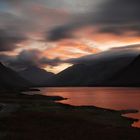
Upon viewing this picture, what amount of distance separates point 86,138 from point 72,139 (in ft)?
6.38

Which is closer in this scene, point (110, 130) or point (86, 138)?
point (86, 138)

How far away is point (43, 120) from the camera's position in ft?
Result: 170

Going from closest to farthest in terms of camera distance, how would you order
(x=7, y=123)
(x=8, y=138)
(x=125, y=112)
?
(x=8, y=138), (x=7, y=123), (x=125, y=112)

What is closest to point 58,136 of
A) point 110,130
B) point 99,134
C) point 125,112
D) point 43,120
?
point 99,134

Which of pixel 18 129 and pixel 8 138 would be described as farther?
pixel 18 129

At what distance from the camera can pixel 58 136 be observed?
3706 cm

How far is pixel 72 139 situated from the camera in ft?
115

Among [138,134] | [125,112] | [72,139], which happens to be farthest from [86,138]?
[125,112]

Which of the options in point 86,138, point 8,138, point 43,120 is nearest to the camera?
point 8,138

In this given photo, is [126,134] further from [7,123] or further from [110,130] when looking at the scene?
[7,123]

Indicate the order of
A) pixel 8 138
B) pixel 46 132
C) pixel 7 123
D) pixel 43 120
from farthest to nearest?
pixel 43 120
pixel 7 123
pixel 46 132
pixel 8 138

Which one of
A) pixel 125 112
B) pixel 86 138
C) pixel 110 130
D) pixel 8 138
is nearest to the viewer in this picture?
Answer: pixel 8 138

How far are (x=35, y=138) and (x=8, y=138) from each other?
2938 mm

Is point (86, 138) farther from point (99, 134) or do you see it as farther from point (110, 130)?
point (110, 130)
